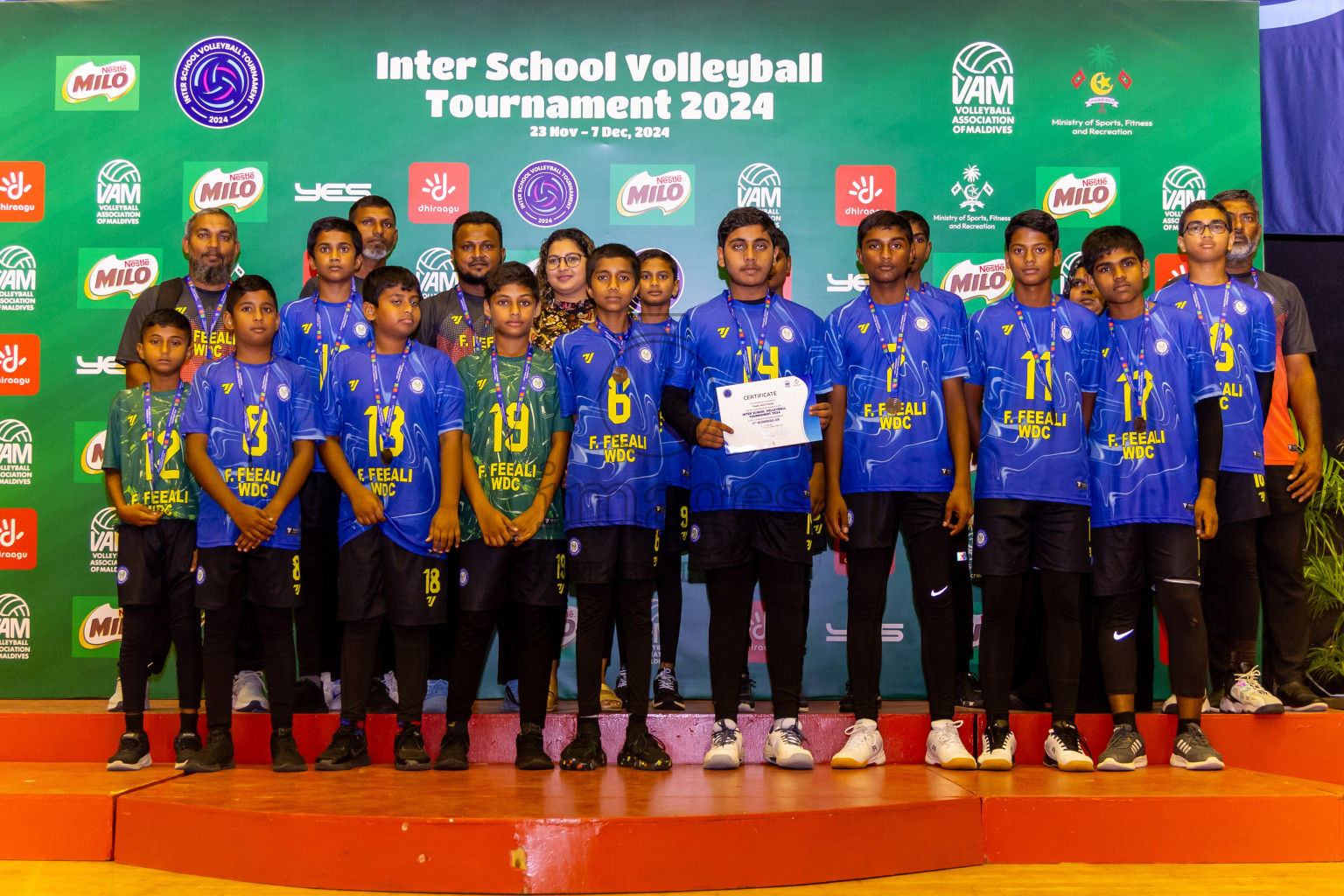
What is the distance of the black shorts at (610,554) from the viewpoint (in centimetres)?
346

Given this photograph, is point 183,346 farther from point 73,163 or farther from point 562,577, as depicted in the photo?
point 73,163

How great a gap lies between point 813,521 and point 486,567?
3.89ft

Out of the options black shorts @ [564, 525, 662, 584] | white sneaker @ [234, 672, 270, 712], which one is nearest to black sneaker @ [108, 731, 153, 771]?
white sneaker @ [234, 672, 270, 712]

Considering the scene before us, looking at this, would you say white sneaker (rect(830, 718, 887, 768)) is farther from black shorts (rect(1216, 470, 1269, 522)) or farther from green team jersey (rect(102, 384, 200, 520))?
green team jersey (rect(102, 384, 200, 520))

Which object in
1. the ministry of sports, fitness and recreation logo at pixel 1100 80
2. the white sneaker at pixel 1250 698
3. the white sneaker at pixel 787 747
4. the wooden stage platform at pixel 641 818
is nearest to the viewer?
the wooden stage platform at pixel 641 818

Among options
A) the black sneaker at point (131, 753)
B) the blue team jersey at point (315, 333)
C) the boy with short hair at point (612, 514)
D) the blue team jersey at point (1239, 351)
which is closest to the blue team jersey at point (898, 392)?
the boy with short hair at point (612, 514)

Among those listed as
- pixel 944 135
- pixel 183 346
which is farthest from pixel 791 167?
pixel 183 346

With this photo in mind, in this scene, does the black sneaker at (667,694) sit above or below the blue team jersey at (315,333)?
below

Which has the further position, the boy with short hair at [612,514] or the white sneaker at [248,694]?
the white sneaker at [248,694]

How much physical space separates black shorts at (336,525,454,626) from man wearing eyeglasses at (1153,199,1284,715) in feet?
9.83

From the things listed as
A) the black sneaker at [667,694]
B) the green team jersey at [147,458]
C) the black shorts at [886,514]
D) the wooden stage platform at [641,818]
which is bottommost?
the wooden stage platform at [641,818]

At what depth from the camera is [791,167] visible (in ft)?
17.2

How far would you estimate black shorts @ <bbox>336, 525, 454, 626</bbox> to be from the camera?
3461 mm

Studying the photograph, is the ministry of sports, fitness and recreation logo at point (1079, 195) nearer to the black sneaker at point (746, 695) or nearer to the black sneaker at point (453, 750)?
the black sneaker at point (746, 695)
